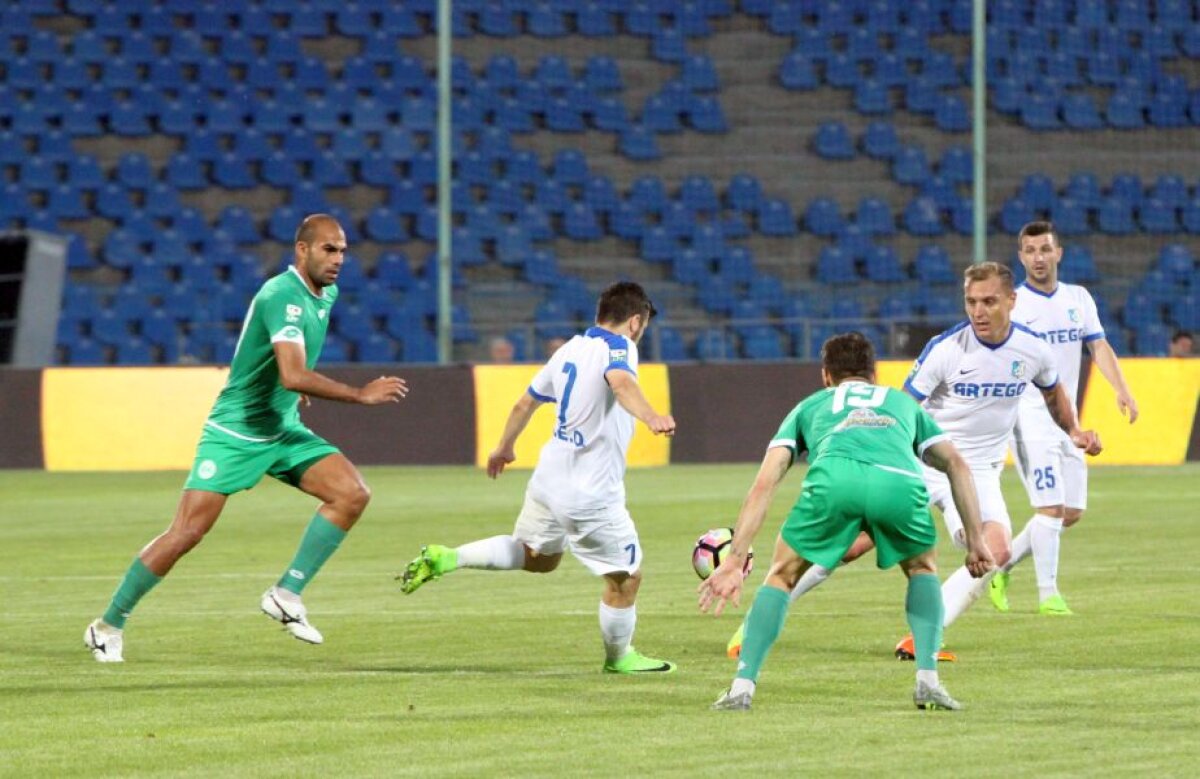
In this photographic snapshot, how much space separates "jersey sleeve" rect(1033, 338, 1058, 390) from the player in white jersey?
219cm

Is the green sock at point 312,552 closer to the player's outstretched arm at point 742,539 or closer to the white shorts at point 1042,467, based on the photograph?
the player's outstretched arm at point 742,539

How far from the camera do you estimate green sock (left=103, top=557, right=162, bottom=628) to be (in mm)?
9750

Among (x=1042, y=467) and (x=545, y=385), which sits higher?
(x=545, y=385)

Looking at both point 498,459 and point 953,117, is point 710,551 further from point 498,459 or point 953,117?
point 953,117

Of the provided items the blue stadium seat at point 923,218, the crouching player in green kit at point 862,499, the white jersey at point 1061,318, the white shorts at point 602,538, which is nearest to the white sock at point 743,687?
the crouching player in green kit at point 862,499

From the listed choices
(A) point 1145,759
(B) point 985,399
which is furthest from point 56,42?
(A) point 1145,759

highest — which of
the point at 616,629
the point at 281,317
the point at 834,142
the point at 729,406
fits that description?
the point at 834,142

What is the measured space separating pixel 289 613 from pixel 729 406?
16.3 metres

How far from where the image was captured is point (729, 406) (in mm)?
25844

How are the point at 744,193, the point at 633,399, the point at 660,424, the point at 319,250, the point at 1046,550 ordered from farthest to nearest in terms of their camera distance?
the point at 744,193
the point at 1046,550
the point at 319,250
the point at 633,399
the point at 660,424

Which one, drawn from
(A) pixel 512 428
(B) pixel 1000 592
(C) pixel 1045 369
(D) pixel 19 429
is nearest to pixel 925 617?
(A) pixel 512 428

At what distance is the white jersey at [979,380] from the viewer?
10539mm

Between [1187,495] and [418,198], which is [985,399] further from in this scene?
[418,198]

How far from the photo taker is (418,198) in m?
33.8
